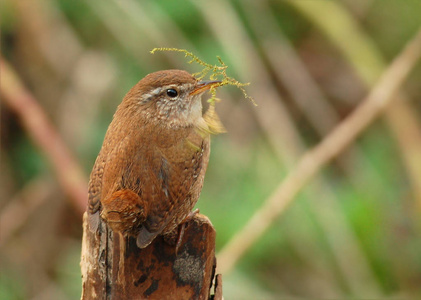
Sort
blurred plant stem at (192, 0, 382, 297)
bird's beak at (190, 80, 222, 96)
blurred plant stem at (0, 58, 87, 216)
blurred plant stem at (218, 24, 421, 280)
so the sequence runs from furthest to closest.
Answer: blurred plant stem at (192, 0, 382, 297) → blurred plant stem at (0, 58, 87, 216) → blurred plant stem at (218, 24, 421, 280) → bird's beak at (190, 80, 222, 96)

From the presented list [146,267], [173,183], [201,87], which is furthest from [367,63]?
[146,267]

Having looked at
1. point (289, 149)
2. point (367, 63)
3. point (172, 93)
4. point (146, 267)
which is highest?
point (367, 63)

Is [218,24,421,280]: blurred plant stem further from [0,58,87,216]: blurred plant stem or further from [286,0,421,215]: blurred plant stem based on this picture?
[0,58,87,216]: blurred plant stem

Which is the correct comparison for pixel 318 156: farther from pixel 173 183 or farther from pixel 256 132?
pixel 173 183

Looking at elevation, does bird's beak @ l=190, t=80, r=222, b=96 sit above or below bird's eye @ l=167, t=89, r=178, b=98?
above

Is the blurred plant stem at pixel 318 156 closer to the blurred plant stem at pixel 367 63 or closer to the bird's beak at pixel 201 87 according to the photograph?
the blurred plant stem at pixel 367 63

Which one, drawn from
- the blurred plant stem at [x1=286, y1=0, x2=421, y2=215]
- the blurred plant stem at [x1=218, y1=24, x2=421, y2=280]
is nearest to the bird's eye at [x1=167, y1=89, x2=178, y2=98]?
the blurred plant stem at [x1=218, y1=24, x2=421, y2=280]

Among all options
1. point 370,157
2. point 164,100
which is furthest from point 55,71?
point 164,100
